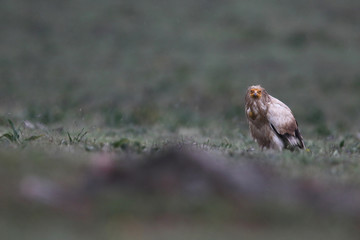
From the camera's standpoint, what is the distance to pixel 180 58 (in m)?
22.7

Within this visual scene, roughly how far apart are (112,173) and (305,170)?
248 centimetres

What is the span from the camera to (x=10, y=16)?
2684cm

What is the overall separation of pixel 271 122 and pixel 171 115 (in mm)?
5397

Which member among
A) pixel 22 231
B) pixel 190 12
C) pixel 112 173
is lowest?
pixel 22 231

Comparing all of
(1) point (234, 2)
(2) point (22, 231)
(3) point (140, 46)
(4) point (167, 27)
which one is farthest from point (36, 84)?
(2) point (22, 231)

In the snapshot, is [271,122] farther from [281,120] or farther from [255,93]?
[255,93]

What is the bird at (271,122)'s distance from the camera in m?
8.76

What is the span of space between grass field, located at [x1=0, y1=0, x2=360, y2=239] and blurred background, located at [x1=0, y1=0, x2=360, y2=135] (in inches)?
3.4

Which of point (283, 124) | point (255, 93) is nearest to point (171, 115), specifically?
point (255, 93)

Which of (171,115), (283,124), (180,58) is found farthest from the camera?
(180,58)

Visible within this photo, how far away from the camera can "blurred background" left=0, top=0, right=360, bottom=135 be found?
670 inches

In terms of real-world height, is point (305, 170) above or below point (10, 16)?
below

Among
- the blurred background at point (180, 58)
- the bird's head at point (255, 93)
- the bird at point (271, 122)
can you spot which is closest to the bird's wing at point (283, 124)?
the bird at point (271, 122)

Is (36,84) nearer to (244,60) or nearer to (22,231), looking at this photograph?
(244,60)
